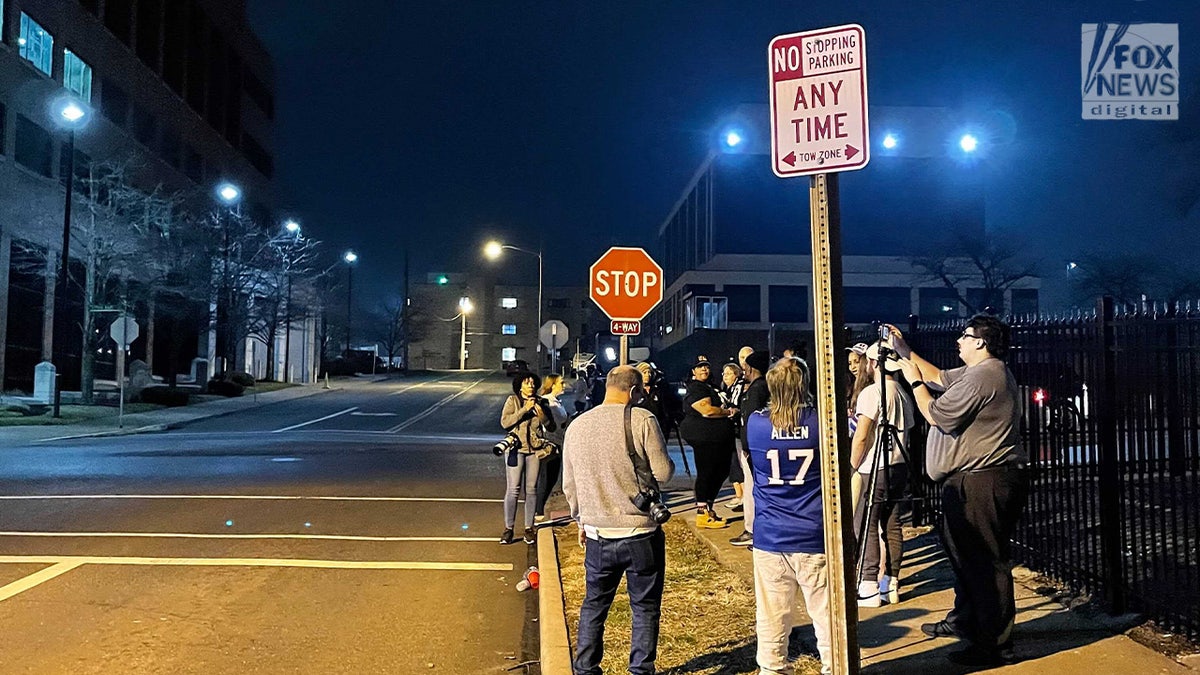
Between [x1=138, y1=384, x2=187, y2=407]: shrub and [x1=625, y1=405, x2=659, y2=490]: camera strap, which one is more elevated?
[x1=625, y1=405, x2=659, y2=490]: camera strap

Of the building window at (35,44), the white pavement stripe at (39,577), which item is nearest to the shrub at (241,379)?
the building window at (35,44)

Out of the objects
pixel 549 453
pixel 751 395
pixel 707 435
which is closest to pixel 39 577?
pixel 549 453

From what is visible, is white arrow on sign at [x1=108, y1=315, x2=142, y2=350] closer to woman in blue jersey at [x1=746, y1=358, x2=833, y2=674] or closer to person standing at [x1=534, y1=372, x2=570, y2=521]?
person standing at [x1=534, y1=372, x2=570, y2=521]

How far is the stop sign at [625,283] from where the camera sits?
10.6 metres

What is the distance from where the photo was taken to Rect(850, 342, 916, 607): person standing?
6199 millimetres

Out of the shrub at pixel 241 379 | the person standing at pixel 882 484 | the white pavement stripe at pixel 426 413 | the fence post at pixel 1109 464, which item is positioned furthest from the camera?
the shrub at pixel 241 379

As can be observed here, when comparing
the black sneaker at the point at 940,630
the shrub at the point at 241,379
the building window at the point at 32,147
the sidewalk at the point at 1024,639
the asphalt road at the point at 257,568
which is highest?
the building window at the point at 32,147

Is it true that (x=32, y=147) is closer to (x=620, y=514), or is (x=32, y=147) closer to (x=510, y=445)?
(x=510, y=445)

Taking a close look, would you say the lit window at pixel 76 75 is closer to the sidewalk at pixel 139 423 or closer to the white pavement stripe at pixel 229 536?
the sidewalk at pixel 139 423

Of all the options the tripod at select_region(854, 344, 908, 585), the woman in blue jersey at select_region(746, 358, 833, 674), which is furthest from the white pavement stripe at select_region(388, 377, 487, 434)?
the woman in blue jersey at select_region(746, 358, 833, 674)

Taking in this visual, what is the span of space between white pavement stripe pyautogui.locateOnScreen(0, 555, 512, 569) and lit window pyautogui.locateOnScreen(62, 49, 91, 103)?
3921 cm

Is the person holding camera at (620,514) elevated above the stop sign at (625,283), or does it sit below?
below

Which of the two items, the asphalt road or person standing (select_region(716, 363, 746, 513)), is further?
person standing (select_region(716, 363, 746, 513))

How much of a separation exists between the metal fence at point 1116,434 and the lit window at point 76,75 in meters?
44.6
